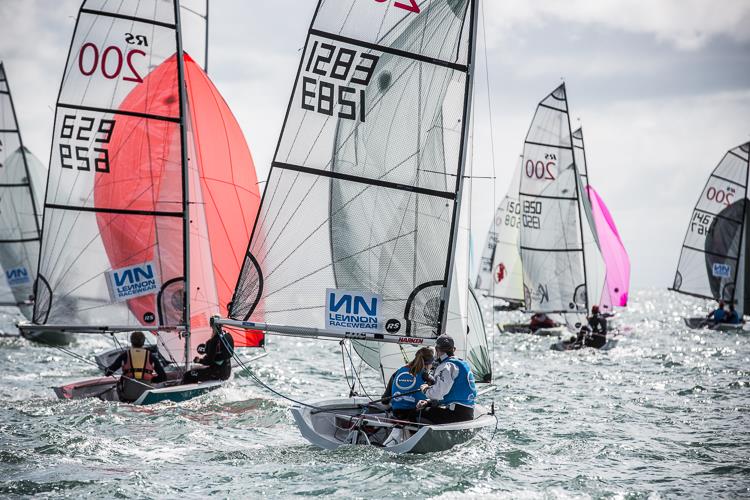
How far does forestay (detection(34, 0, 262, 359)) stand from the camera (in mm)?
12383

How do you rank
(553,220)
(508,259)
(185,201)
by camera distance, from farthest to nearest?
(508,259), (553,220), (185,201)

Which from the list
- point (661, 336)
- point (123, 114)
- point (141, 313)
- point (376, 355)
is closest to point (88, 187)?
point (123, 114)

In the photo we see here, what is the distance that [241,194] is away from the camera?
13.6 meters

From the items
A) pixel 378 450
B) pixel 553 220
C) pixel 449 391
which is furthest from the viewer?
pixel 553 220

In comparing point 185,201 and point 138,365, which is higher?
point 185,201

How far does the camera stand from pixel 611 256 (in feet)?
91.0

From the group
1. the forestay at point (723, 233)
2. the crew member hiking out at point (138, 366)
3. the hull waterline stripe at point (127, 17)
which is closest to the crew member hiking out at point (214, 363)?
the crew member hiking out at point (138, 366)

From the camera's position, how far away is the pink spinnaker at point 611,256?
88.5ft

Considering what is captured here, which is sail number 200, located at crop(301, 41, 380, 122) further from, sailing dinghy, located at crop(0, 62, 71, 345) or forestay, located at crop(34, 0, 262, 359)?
sailing dinghy, located at crop(0, 62, 71, 345)

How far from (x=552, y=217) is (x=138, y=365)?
14709mm

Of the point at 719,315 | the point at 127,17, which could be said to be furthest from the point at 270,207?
the point at 719,315

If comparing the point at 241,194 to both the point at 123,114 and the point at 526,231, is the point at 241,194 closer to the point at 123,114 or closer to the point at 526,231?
the point at 123,114

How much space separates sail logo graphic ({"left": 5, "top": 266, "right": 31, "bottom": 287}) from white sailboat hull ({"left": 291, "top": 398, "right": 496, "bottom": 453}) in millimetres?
14423

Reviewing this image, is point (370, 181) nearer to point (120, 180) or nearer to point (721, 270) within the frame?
point (120, 180)
